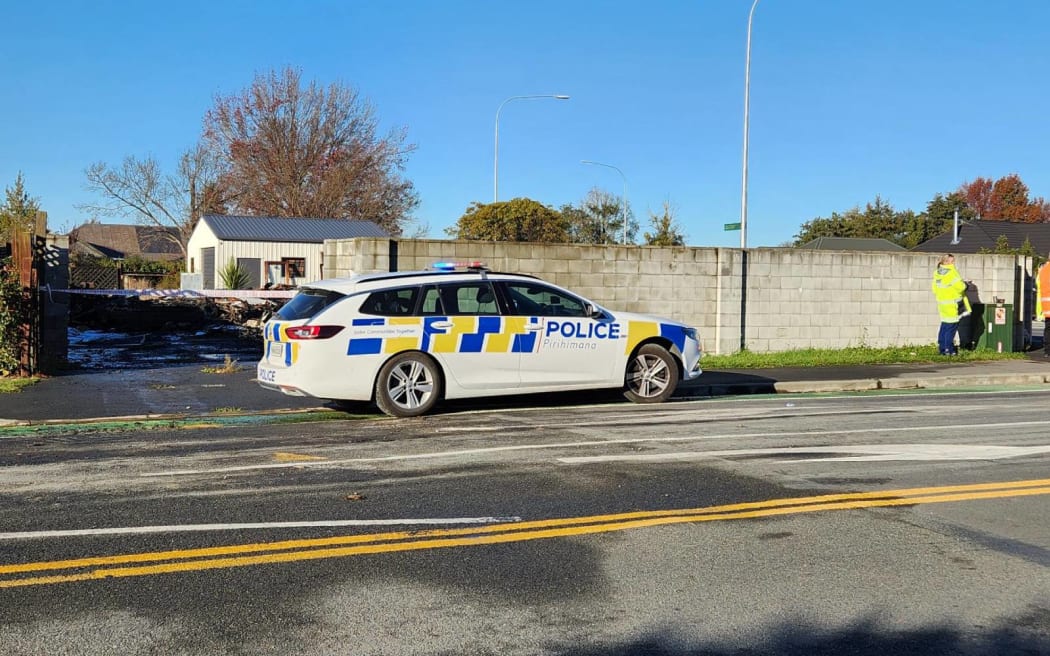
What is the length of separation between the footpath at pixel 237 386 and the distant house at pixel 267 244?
938 inches

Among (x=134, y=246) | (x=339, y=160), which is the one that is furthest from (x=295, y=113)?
(x=134, y=246)

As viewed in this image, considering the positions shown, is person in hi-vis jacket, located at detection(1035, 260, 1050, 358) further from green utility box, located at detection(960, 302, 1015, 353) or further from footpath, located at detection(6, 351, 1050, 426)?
footpath, located at detection(6, 351, 1050, 426)

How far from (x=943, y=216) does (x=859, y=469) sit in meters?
89.6

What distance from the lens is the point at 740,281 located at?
→ 18.2m

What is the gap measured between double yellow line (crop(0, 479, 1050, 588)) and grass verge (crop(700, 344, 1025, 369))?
965 cm

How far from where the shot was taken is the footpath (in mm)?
11008

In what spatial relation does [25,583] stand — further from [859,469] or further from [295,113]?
[295,113]

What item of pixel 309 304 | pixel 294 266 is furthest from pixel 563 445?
pixel 294 266

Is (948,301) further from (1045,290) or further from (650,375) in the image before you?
(650,375)

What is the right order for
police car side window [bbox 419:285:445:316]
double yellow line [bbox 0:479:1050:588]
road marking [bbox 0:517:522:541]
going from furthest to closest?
police car side window [bbox 419:285:445:316]
road marking [bbox 0:517:522:541]
double yellow line [bbox 0:479:1050:588]

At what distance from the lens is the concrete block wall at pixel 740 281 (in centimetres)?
1642

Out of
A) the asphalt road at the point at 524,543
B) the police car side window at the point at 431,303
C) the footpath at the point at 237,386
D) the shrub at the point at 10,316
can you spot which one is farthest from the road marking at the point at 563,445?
the shrub at the point at 10,316

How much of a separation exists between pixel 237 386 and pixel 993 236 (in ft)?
217

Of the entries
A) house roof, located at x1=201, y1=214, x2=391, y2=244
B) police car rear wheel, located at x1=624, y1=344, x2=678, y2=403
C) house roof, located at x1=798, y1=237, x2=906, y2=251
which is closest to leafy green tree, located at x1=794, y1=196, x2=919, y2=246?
house roof, located at x1=798, y1=237, x2=906, y2=251
